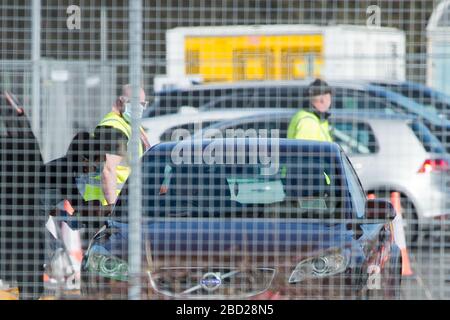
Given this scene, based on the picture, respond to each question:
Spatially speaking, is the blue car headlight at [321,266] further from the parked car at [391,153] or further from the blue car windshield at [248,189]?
the parked car at [391,153]

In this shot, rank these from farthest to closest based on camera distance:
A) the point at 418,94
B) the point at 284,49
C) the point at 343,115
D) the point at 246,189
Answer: the point at 284,49
the point at 418,94
the point at 343,115
the point at 246,189

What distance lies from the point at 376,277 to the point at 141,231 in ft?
5.20

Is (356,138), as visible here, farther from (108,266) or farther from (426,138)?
(108,266)

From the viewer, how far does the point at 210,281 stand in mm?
7379

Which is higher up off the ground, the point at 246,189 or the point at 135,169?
the point at 135,169

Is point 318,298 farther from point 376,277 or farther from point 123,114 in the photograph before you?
point 123,114

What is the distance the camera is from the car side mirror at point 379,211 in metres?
7.95

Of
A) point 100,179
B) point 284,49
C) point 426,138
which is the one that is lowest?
point 426,138

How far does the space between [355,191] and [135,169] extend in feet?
6.12

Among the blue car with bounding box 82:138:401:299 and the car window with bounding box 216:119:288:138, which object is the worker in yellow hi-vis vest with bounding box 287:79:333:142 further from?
the blue car with bounding box 82:138:401:299

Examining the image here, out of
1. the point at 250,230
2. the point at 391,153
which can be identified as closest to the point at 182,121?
the point at 391,153

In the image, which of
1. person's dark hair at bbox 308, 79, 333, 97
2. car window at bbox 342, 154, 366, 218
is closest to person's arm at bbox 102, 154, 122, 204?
car window at bbox 342, 154, 366, 218

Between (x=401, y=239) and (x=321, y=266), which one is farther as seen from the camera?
(x=401, y=239)

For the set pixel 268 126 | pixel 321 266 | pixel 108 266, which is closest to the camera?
pixel 321 266
